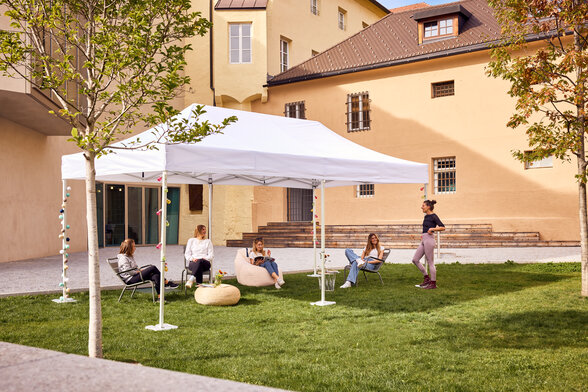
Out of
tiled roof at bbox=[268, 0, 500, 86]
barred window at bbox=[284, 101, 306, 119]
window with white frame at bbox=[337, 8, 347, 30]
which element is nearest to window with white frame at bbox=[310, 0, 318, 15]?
window with white frame at bbox=[337, 8, 347, 30]

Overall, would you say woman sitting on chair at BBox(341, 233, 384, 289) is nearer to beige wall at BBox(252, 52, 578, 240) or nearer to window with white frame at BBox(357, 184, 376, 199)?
beige wall at BBox(252, 52, 578, 240)

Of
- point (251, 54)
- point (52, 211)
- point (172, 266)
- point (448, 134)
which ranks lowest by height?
point (172, 266)

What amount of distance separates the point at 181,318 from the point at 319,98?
58.2ft

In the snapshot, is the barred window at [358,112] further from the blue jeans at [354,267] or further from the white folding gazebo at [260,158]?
the blue jeans at [354,267]

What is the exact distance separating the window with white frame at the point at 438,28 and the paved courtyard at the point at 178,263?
30.0 ft

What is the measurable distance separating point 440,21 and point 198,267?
54.0ft

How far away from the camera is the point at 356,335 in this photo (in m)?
5.94

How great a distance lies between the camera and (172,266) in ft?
47.0

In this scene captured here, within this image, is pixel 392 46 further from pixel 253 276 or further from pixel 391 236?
pixel 253 276

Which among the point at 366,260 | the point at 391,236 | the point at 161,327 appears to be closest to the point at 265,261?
the point at 366,260

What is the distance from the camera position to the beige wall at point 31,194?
52.5 feet

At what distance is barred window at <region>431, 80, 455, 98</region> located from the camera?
68.7 feet

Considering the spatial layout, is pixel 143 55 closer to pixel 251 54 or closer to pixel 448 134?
pixel 448 134

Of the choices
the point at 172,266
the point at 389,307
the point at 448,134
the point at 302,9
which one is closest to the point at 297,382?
the point at 389,307
